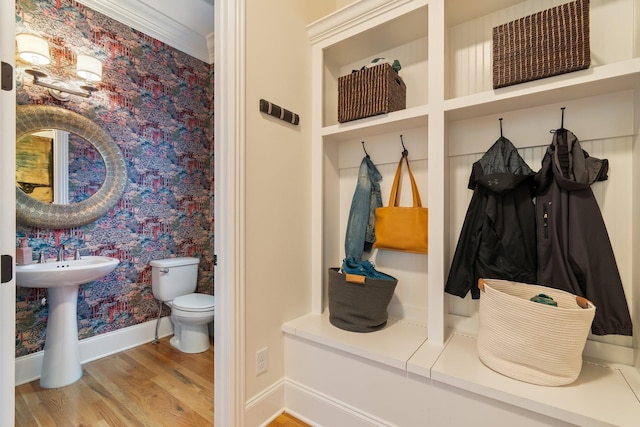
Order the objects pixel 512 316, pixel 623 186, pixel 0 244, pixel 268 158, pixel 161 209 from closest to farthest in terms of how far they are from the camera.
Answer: pixel 0 244
pixel 512 316
pixel 623 186
pixel 268 158
pixel 161 209

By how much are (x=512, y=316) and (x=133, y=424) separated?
6.38ft

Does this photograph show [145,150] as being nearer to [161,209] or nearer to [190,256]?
[161,209]

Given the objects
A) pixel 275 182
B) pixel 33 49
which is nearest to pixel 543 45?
pixel 275 182

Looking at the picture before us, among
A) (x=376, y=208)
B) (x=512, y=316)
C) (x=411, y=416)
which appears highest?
(x=376, y=208)

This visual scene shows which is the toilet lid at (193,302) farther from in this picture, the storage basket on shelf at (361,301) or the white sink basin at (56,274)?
the storage basket on shelf at (361,301)

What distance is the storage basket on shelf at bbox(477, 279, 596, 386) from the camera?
99 centimetres

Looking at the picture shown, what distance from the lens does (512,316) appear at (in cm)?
108

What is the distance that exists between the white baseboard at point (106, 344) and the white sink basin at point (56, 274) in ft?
2.04

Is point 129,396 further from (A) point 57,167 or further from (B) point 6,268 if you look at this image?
(A) point 57,167

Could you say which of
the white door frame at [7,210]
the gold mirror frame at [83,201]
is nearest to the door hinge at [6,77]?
the white door frame at [7,210]

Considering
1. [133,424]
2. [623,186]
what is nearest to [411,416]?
[623,186]

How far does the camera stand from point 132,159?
7.97ft

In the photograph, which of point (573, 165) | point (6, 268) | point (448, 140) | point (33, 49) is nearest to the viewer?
point (6, 268)

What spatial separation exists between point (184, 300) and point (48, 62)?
1.96 m
